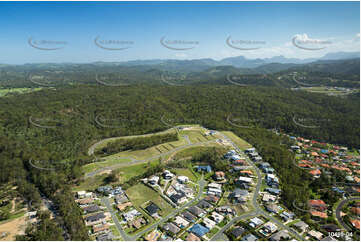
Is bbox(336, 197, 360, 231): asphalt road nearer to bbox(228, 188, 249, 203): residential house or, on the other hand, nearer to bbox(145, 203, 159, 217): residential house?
bbox(228, 188, 249, 203): residential house

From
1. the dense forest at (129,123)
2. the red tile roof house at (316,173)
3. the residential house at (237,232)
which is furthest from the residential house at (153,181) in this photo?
the red tile roof house at (316,173)

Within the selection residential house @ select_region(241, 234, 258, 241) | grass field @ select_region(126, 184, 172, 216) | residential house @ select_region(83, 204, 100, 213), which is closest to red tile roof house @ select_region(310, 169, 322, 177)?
residential house @ select_region(241, 234, 258, 241)

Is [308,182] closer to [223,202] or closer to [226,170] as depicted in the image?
[226,170]

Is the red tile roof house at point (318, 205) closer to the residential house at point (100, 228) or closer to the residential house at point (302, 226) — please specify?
the residential house at point (302, 226)

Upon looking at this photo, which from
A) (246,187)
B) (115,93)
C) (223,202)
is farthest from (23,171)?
(115,93)

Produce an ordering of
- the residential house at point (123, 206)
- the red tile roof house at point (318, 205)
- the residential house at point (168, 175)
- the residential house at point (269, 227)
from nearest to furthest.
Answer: the residential house at point (269, 227), the residential house at point (123, 206), the red tile roof house at point (318, 205), the residential house at point (168, 175)

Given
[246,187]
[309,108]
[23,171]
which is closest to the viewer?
[246,187]
